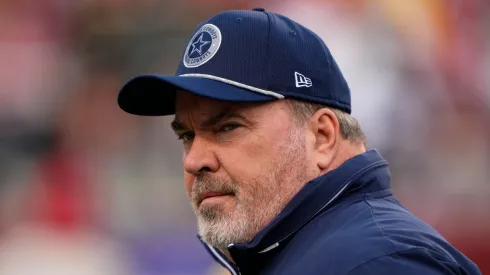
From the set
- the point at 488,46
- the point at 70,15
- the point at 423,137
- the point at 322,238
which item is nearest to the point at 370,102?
the point at 423,137

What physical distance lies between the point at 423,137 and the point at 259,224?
3.22 metres

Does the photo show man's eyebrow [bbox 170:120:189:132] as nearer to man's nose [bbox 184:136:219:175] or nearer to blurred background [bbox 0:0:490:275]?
man's nose [bbox 184:136:219:175]

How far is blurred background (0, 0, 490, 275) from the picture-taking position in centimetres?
438

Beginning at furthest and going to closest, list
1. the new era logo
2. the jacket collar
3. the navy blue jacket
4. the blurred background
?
the blurred background
the new era logo
the jacket collar
the navy blue jacket

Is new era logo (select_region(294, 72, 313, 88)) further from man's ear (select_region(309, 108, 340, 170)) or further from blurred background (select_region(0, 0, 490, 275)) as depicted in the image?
blurred background (select_region(0, 0, 490, 275))

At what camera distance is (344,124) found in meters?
1.53

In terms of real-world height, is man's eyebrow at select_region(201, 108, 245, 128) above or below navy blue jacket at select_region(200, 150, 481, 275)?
above

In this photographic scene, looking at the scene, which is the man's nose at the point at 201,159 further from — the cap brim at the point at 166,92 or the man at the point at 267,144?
the cap brim at the point at 166,92

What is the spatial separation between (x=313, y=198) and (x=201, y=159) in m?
0.24

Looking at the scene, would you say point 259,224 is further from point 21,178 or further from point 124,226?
point 21,178

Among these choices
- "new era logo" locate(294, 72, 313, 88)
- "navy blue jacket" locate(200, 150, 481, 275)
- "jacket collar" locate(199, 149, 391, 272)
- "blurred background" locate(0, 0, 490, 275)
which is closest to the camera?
"navy blue jacket" locate(200, 150, 481, 275)

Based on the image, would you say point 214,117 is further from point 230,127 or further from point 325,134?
Result: point 325,134

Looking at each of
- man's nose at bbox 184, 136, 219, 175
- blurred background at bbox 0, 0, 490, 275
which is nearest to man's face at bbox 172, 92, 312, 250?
man's nose at bbox 184, 136, 219, 175

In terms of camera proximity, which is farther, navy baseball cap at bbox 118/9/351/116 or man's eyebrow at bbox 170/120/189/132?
man's eyebrow at bbox 170/120/189/132
